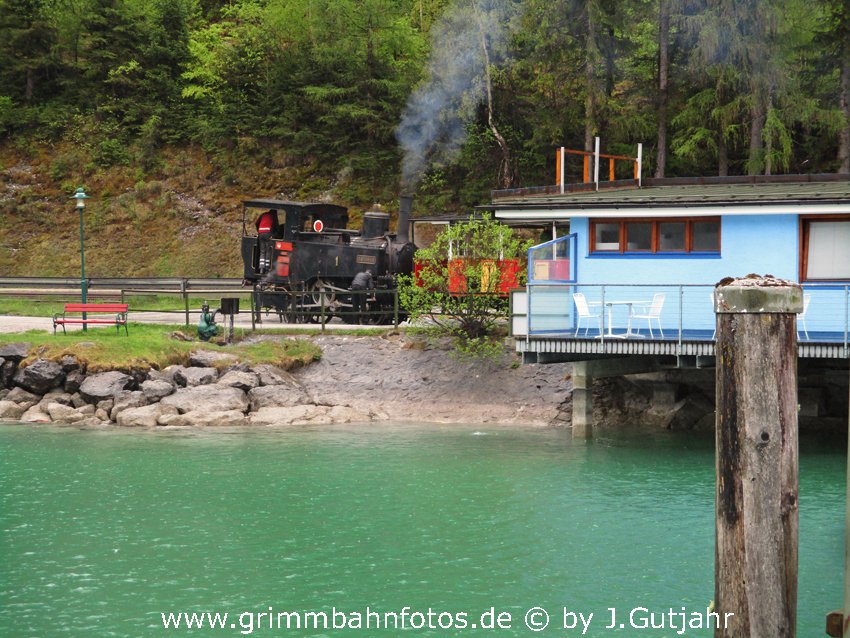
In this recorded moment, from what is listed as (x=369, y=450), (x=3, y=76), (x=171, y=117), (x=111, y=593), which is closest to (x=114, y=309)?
(x=369, y=450)

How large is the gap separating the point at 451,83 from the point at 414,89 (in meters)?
2.15

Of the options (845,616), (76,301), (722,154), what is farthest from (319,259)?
(845,616)

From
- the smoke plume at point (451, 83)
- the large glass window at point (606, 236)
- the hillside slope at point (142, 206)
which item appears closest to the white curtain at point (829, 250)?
the large glass window at point (606, 236)

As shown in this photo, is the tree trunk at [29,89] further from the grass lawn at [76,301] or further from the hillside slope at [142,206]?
the grass lawn at [76,301]

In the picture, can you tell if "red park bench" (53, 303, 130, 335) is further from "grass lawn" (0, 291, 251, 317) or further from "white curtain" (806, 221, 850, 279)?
"white curtain" (806, 221, 850, 279)

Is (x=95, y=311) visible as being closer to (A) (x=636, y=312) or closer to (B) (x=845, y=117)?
(A) (x=636, y=312)

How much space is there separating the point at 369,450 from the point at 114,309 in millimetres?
10145

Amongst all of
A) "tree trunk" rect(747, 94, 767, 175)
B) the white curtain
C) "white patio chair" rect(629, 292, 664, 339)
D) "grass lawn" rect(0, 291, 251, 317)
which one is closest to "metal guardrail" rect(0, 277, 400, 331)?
"grass lawn" rect(0, 291, 251, 317)

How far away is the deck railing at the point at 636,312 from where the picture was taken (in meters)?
19.5

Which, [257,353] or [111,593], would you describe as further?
[257,353]

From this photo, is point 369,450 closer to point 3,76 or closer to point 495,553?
point 495,553

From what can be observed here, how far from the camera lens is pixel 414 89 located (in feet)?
146

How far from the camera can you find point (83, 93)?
53.9 m

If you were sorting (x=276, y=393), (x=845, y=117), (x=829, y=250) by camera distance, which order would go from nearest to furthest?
(x=829, y=250), (x=276, y=393), (x=845, y=117)
